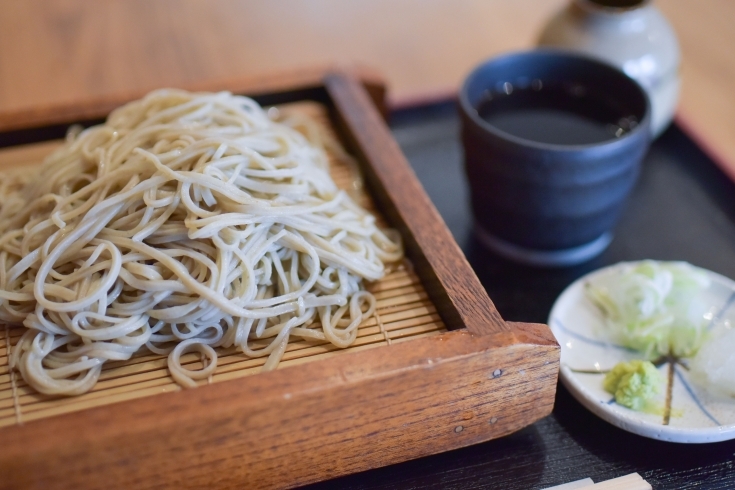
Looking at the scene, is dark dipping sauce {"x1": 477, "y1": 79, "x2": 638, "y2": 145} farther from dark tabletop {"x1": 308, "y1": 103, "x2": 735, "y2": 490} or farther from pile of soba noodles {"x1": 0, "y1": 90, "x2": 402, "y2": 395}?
pile of soba noodles {"x1": 0, "y1": 90, "x2": 402, "y2": 395}

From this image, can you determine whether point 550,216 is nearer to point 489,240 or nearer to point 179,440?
point 489,240

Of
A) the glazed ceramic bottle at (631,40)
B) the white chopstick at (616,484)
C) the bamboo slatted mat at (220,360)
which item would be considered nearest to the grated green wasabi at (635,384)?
the white chopstick at (616,484)

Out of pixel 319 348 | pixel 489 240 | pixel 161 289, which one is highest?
pixel 161 289

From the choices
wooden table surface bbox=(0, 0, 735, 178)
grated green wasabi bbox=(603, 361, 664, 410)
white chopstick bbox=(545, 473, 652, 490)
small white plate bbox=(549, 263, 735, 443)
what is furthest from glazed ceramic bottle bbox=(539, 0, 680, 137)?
white chopstick bbox=(545, 473, 652, 490)

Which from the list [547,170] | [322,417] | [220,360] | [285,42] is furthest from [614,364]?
[285,42]

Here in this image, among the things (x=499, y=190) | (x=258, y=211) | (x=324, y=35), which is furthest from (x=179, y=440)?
(x=324, y=35)

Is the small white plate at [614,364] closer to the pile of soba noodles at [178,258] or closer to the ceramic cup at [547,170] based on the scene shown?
the ceramic cup at [547,170]
